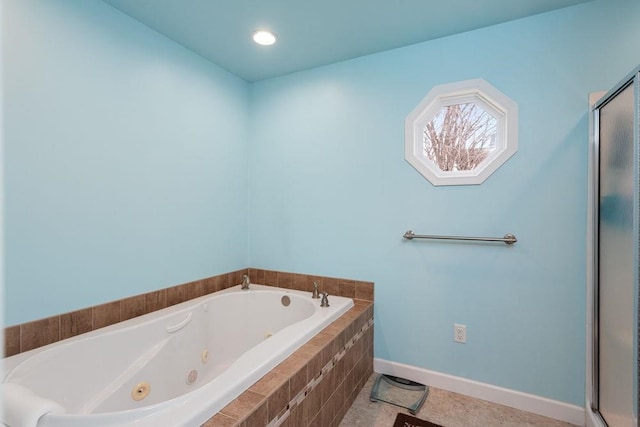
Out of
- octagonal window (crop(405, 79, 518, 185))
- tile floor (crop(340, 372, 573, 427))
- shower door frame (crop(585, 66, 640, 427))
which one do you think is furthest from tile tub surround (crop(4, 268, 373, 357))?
shower door frame (crop(585, 66, 640, 427))

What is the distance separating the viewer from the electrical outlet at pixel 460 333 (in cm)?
198

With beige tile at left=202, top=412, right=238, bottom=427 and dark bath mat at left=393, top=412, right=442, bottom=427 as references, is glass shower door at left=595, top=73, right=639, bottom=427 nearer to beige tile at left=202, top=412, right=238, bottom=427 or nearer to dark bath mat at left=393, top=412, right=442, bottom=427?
dark bath mat at left=393, top=412, right=442, bottom=427

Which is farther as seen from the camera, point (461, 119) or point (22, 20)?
point (461, 119)

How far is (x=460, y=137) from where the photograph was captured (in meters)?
2.08

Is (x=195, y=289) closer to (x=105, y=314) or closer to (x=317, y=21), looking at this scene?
(x=105, y=314)

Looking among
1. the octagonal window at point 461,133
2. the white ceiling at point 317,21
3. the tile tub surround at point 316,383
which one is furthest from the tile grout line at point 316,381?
the white ceiling at point 317,21

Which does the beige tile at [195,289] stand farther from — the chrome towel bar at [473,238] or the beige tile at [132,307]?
the chrome towel bar at [473,238]

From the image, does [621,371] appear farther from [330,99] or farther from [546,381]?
[330,99]

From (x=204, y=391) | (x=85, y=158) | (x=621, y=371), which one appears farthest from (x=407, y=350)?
(x=85, y=158)

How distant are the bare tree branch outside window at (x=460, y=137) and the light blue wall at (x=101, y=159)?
5.53 feet

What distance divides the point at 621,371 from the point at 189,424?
1.79m

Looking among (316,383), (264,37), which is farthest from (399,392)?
(264,37)

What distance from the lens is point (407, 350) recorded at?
2.14 metres

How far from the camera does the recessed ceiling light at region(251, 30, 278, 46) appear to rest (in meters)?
2.00
